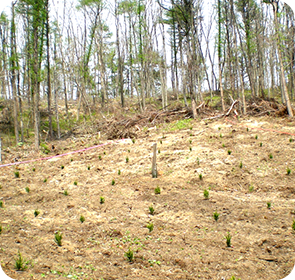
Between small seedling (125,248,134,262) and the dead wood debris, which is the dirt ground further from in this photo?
the dead wood debris

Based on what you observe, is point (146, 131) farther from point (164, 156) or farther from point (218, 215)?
point (218, 215)

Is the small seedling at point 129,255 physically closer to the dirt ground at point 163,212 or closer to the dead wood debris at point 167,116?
the dirt ground at point 163,212

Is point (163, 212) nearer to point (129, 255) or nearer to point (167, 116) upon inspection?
point (129, 255)

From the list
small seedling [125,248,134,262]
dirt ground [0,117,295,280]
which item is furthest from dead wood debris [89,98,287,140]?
small seedling [125,248,134,262]

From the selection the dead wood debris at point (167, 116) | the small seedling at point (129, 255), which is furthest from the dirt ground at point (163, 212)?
the dead wood debris at point (167, 116)

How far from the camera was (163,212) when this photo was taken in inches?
181

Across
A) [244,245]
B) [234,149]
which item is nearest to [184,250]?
[244,245]

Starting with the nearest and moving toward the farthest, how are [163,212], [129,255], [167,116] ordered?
1. [129,255]
2. [163,212]
3. [167,116]

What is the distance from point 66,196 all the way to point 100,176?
1383mm

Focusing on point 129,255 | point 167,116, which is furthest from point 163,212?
point 167,116

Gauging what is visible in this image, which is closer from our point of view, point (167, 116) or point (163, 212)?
point (163, 212)

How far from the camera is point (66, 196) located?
5.54m

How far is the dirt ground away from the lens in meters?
3.10

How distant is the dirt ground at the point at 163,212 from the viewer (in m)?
3.10
